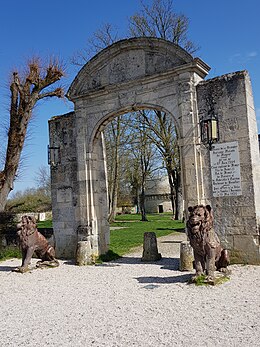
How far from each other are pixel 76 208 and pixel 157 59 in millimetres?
Result: 3826

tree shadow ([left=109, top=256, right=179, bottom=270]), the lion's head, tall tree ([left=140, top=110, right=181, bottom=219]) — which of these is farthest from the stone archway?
tall tree ([left=140, top=110, right=181, bottom=219])

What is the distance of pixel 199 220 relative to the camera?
5328 millimetres

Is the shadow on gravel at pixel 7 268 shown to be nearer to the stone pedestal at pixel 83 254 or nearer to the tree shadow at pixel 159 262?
the stone pedestal at pixel 83 254

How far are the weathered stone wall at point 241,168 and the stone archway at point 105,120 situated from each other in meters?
0.29

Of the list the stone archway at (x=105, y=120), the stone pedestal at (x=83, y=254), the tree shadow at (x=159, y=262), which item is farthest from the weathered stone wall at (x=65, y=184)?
the tree shadow at (x=159, y=262)

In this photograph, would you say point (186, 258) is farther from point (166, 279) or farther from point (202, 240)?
point (202, 240)

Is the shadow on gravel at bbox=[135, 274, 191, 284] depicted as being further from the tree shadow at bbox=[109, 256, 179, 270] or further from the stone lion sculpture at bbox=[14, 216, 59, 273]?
the stone lion sculpture at bbox=[14, 216, 59, 273]

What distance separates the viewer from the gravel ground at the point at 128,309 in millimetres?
3451

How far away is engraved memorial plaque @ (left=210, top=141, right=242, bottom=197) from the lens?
6.75 m

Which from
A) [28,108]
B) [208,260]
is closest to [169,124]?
[28,108]

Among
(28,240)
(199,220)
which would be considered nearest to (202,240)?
(199,220)

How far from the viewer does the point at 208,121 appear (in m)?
6.93

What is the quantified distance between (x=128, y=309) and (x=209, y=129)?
12.6 feet

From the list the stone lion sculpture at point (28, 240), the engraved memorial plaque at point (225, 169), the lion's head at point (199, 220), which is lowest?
the stone lion sculpture at point (28, 240)
